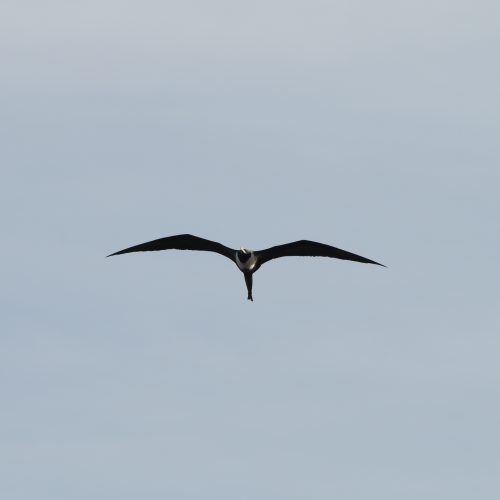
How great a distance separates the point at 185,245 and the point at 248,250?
3512mm

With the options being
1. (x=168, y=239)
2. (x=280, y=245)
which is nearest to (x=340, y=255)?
(x=280, y=245)

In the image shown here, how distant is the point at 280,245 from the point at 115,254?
7.24m

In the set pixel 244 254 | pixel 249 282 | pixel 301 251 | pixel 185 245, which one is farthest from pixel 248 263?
pixel 185 245

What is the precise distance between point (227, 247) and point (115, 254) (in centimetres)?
521

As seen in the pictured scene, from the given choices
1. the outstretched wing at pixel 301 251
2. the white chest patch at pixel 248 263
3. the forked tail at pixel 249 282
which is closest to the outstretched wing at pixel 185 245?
the white chest patch at pixel 248 263

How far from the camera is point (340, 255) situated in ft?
191

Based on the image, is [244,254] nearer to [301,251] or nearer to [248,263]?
[248,263]

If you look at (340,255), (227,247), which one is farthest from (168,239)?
(340,255)

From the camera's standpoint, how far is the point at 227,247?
59.4 m

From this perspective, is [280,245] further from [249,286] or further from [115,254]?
[115,254]

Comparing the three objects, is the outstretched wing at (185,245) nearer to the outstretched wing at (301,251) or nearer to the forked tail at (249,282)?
the forked tail at (249,282)

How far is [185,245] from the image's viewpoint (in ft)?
197

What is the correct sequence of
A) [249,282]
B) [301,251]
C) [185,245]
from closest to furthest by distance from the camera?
[301,251], [249,282], [185,245]

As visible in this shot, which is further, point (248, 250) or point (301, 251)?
point (301, 251)
